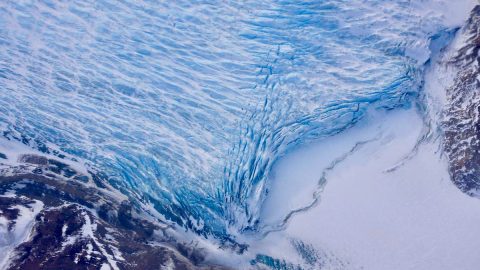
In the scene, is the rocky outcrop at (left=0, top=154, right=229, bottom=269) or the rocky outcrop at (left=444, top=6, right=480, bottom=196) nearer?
the rocky outcrop at (left=0, top=154, right=229, bottom=269)

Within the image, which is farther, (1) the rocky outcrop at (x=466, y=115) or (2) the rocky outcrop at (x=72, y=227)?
(1) the rocky outcrop at (x=466, y=115)

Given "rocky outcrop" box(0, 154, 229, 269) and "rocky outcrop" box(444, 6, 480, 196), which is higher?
"rocky outcrop" box(444, 6, 480, 196)

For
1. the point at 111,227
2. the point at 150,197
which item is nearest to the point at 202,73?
the point at 150,197

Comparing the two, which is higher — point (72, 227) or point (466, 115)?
point (466, 115)

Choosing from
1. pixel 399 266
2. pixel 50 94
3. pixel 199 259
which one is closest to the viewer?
pixel 399 266

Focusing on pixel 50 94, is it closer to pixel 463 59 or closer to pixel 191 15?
Result: pixel 191 15

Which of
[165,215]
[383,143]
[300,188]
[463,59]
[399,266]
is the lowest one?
[165,215]

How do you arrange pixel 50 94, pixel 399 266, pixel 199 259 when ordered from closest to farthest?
pixel 399 266 → pixel 199 259 → pixel 50 94

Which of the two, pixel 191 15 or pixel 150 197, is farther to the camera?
pixel 191 15

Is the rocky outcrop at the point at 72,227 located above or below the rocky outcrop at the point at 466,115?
below

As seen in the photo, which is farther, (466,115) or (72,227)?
(466,115)

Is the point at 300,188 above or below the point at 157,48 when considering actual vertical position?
below
